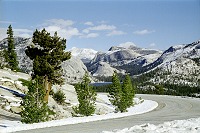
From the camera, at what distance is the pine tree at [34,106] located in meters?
28.6

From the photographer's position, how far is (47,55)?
130ft

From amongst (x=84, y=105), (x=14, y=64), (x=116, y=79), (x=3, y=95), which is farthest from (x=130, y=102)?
(x=14, y=64)

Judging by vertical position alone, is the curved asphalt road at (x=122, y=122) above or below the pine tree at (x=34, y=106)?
below

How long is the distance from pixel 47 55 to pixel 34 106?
466 inches

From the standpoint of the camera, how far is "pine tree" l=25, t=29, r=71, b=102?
39250 mm

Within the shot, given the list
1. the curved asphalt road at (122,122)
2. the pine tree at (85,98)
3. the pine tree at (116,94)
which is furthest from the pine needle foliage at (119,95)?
the pine tree at (85,98)

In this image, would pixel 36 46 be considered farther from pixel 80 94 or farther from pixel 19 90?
pixel 19 90

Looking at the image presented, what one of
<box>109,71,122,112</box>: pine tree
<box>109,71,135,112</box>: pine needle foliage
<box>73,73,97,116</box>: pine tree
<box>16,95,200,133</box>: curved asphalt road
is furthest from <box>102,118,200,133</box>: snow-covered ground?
<box>109,71,122,112</box>: pine tree

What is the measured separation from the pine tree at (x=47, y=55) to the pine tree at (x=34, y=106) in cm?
867

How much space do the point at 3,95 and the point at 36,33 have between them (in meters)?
10.3

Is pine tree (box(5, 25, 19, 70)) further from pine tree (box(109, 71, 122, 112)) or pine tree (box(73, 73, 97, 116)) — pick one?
pine tree (box(73, 73, 97, 116))

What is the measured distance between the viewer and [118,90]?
47812mm

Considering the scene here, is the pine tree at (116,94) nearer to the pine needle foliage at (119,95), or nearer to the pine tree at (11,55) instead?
the pine needle foliage at (119,95)

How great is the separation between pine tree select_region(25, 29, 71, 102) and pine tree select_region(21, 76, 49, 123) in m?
8.67
